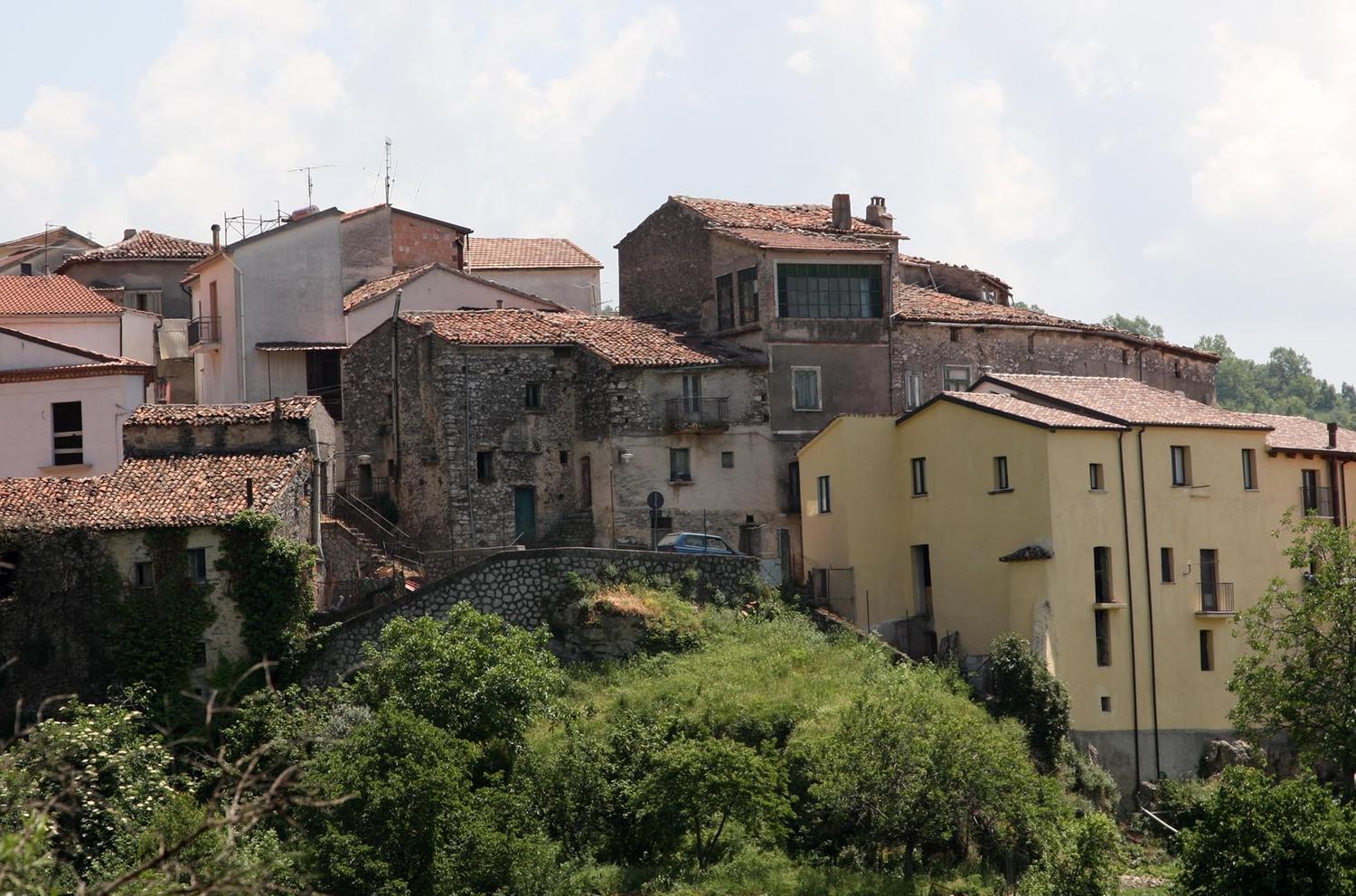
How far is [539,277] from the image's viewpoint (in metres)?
75.4

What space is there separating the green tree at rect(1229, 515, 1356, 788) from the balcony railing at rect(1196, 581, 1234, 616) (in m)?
3.73

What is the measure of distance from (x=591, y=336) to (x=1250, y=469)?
20.2 m

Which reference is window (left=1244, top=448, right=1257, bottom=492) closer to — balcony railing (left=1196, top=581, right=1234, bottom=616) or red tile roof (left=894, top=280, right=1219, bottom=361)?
balcony railing (left=1196, top=581, right=1234, bottom=616)

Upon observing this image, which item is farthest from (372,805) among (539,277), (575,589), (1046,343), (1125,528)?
(539,277)

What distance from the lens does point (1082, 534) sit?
163 ft

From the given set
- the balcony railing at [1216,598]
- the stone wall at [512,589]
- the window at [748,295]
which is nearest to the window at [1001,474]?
the balcony railing at [1216,598]

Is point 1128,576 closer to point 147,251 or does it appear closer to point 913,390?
point 913,390

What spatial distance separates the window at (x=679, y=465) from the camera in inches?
2264

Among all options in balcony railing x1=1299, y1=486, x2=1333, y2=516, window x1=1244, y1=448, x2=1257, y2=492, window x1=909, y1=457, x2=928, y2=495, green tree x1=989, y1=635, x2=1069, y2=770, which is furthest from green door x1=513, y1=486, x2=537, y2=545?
balcony railing x1=1299, y1=486, x2=1333, y2=516

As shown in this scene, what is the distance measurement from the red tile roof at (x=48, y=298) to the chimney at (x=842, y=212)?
2478 centimetres

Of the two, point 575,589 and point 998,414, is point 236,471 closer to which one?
point 575,589

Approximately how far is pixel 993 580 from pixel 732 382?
11.9m

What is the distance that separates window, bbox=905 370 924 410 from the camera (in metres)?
61.5

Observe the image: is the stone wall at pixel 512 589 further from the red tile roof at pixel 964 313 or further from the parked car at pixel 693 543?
the red tile roof at pixel 964 313
